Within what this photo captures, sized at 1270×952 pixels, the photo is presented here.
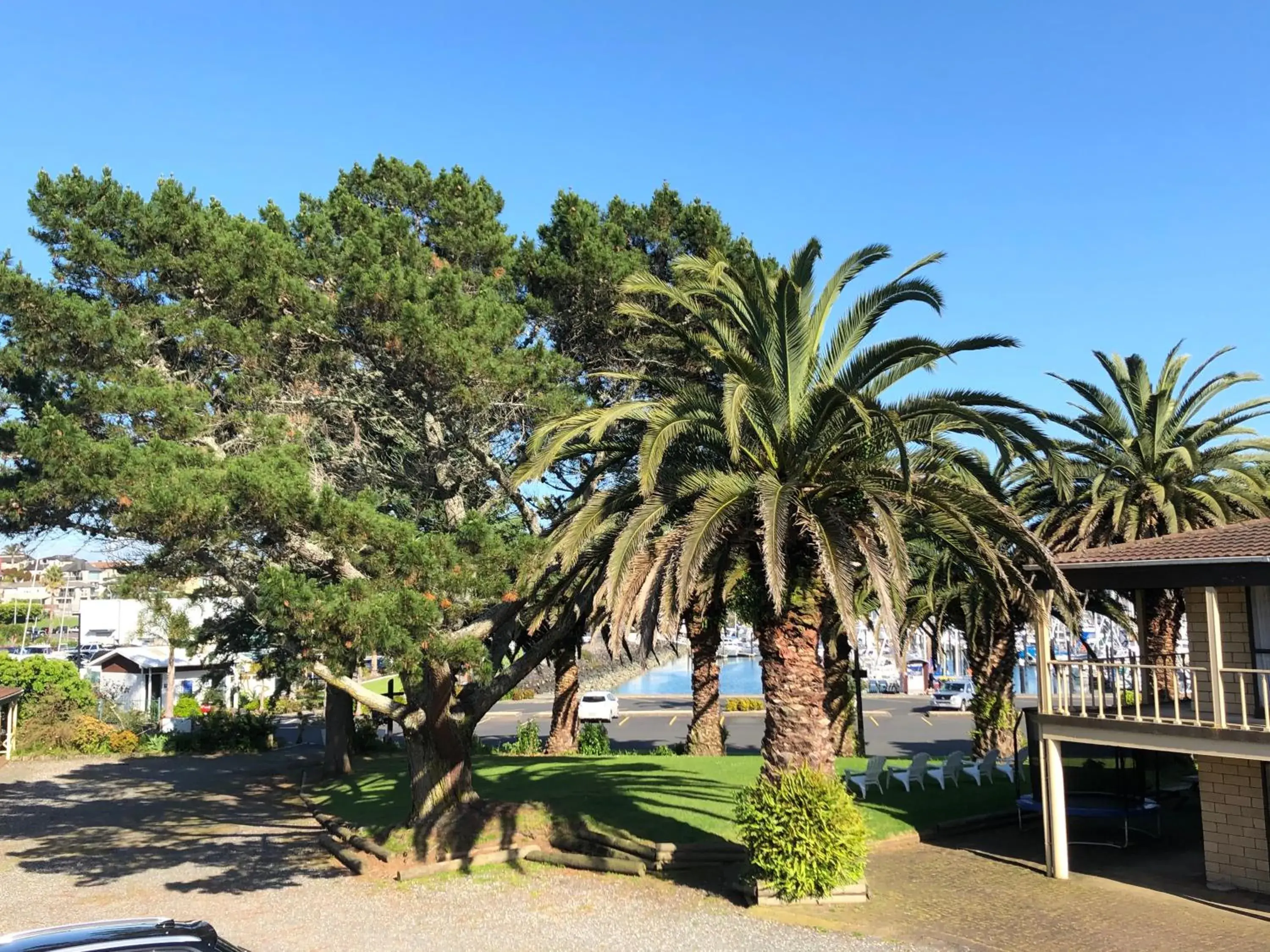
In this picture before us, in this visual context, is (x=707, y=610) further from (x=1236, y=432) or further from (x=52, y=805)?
(x=52, y=805)

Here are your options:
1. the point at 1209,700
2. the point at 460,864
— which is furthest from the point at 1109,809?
the point at 460,864

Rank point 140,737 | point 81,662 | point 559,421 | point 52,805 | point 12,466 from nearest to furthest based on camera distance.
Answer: point 559,421 → point 12,466 → point 52,805 → point 140,737 → point 81,662

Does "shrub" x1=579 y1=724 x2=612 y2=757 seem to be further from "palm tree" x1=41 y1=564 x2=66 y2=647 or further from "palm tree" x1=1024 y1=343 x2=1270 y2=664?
"palm tree" x1=41 y1=564 x2=66 y2=647

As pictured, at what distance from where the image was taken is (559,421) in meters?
14.5

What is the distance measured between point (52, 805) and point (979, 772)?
22373 mm

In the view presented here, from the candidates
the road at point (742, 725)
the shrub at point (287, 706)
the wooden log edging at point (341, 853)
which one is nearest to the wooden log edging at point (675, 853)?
the wooden log edging at point (341, 853)

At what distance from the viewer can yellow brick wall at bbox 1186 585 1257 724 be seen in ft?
44.3

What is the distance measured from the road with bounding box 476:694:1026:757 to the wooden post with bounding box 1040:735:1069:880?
61.0 feet

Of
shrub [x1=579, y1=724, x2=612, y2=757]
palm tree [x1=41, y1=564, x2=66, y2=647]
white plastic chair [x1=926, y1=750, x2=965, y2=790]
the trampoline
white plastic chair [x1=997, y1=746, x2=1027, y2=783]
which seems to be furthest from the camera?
palm tree [x1=41, y1=564, x2=66, y2=647]

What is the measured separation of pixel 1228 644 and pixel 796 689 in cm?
624

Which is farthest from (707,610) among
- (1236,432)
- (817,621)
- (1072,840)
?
(1236,432)

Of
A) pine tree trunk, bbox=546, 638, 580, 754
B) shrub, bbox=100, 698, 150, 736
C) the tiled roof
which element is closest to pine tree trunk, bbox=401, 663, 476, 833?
pine tree trunk, bbox=546, 638, 580, 754

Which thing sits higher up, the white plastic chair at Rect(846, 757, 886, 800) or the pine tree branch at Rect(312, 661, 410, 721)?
→ the pine tree branch at Rect(312, 661, 410, 721)

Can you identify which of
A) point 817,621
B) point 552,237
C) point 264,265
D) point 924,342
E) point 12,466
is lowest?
point 817,621
